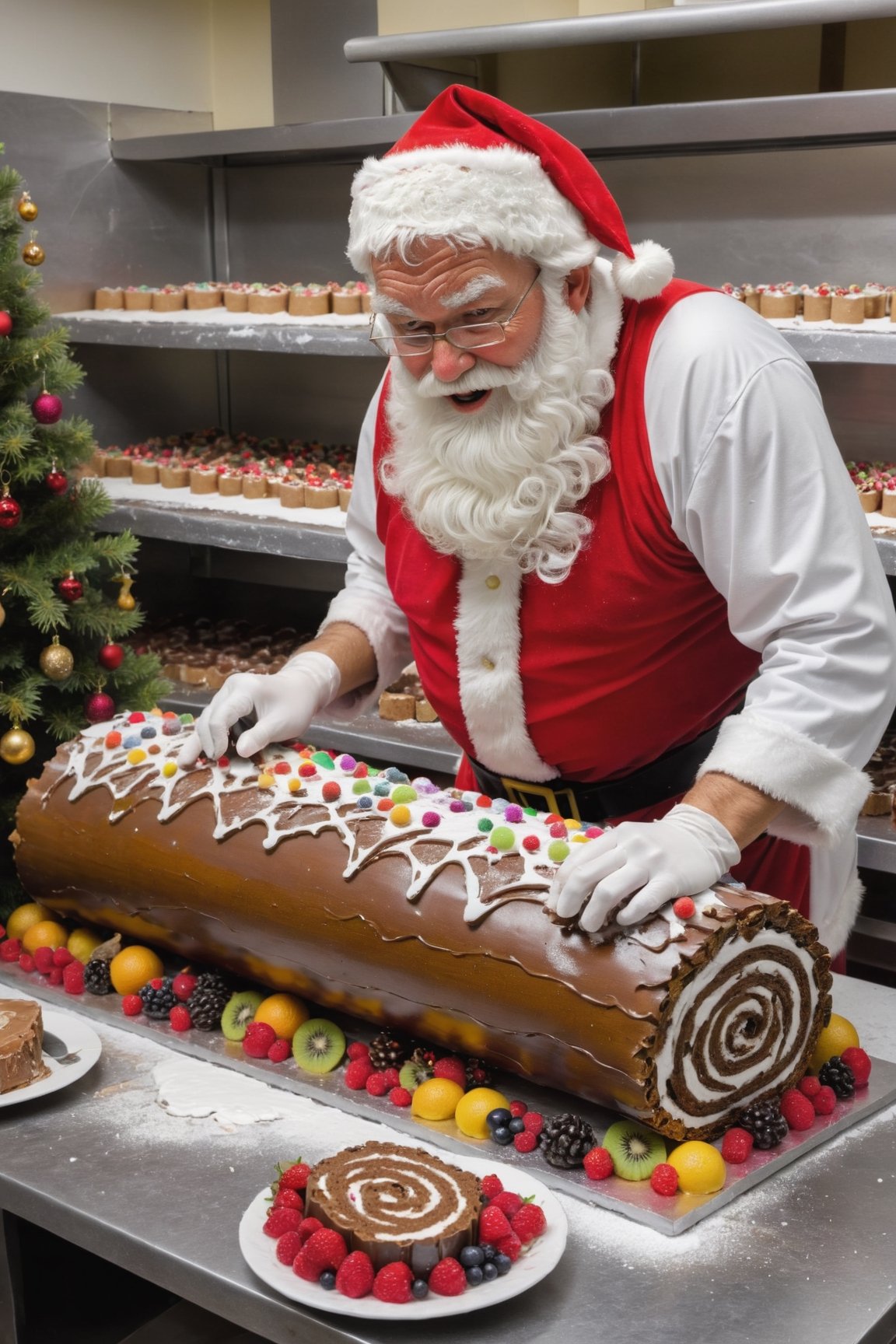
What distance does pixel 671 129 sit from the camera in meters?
3.11

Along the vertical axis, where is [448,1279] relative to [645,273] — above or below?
below

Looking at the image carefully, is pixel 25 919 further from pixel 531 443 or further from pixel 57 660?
pixel 531 443

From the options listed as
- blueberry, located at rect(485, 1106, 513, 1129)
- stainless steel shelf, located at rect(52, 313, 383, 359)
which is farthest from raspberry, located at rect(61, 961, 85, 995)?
stainless steel shelf, located at rect(52, 313, 383, 359)

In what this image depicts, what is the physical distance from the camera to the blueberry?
1555 mm

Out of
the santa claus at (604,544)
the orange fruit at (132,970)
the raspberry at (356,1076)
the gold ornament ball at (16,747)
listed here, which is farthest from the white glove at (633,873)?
the gold ornament ball at (16,747)

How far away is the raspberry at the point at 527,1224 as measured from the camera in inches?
52.9

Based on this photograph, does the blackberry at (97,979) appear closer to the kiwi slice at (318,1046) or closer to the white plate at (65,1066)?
the white plate at (65,1066)

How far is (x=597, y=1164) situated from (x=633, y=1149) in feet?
0.15

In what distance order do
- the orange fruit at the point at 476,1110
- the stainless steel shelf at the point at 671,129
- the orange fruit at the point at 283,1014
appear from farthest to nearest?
the stainless steel shelf at the point at 671,129 → the orange fruit at the point at 283,1014 → the orange fruit at the point at 476,1110

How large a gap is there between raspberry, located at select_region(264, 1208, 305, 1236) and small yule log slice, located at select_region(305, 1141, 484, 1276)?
14 mm

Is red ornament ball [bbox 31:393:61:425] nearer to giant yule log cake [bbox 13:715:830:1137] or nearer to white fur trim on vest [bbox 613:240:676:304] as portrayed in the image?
giant yule log cake [bbox 13:715:830:1137]

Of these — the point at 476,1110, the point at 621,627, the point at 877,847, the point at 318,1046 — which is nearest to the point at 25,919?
the point at 318,1046

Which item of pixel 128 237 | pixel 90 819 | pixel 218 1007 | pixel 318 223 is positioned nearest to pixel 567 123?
pixel 318 223

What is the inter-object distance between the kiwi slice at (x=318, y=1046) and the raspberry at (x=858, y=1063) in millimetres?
593
